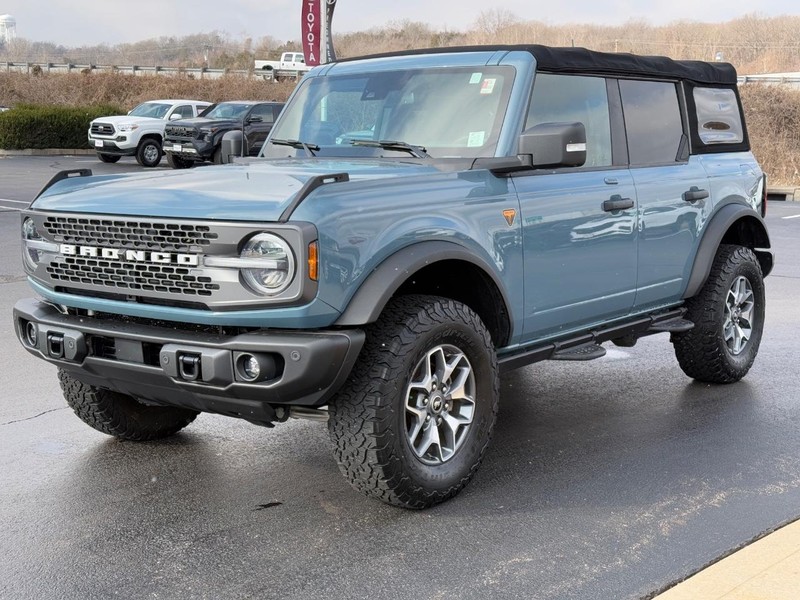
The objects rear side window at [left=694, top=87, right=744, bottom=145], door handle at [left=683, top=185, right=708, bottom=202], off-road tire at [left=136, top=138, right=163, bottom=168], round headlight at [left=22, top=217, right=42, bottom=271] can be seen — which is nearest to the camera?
round headlight at [left=22, top=217, right=42, bottom=271]

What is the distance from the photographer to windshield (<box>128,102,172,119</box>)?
28.4 metres

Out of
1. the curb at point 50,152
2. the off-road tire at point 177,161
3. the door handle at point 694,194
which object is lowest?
the curb at point 50,152

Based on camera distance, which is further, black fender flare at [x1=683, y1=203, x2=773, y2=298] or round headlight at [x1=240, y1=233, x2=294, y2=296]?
black fender flare at [x1=683, y1=203, x2=773, y2=298]

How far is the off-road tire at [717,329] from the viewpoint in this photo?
249 inches

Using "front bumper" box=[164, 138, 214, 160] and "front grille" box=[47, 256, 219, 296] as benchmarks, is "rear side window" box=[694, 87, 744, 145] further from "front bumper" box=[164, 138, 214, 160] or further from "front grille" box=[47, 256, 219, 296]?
"front bumper" box=[164, 138, 214, 160]

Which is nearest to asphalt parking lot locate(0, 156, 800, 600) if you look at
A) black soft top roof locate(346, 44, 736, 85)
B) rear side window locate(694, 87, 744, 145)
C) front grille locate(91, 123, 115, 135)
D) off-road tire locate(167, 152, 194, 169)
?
rear side window locate(694, 87, 744, 145)

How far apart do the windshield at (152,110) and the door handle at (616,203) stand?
2445cm

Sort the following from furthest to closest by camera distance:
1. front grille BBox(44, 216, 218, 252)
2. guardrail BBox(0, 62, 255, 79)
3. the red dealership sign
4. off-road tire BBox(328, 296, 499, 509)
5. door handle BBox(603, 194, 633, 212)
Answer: guardrail BBox(0, 62, 255, 79)
the red dealership sign
door handle BBox(603, 194, 633, 212)
off-road tire BBox(328, 296, 499, 509)
front grille BBox(44, 216, 218, 252)

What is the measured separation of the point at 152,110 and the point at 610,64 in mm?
24475

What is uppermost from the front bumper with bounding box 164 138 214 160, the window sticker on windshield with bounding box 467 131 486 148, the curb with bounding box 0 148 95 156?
the window sticker on windshield with bounding box 467 131 486 148

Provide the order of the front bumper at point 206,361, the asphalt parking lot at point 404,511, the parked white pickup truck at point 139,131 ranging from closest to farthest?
1. the asphalt parking lot at point 404,511
2. the front bumper at point 206,361
3. the parked white pickup truck at point 139,131

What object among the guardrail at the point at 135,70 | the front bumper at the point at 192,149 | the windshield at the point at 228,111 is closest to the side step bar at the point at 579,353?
the front bumper at the point at 192,149

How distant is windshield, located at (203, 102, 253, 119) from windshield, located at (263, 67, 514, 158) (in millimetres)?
20684

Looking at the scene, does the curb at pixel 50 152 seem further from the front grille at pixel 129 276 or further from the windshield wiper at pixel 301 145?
the front grille at pixel 129 276
